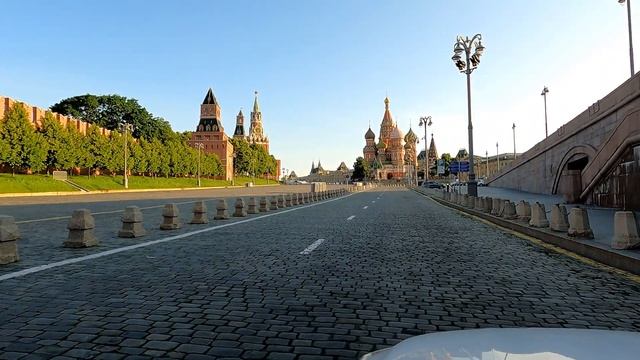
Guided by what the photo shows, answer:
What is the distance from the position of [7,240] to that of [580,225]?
11.6 meters

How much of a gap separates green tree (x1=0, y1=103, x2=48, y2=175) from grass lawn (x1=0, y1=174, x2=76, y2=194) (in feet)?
7.90

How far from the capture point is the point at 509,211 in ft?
55.2

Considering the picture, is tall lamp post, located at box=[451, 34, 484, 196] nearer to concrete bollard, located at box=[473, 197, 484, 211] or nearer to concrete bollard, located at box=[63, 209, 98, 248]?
concrete bollard, located at box=[473, 197, 484, 211]

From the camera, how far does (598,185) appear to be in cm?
2170

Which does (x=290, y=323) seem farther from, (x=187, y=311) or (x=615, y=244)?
(x=615, y=244)

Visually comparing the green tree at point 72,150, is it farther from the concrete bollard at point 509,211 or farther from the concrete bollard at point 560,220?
the concrete bollard at point 560,220

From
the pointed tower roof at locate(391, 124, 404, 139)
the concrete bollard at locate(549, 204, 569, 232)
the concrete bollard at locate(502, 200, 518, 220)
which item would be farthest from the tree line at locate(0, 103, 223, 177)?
the pointed tower roof at locate(391, 124, 404, 139)

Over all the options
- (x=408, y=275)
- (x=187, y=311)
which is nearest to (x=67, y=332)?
(x=187, y=311)

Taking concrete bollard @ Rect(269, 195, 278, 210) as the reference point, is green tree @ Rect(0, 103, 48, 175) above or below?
above

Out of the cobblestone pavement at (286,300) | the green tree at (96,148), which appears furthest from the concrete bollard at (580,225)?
the green tree at (96,148)

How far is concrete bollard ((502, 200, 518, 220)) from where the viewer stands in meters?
16.5

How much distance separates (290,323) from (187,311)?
4.10ft

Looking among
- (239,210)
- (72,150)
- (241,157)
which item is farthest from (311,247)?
(241,157)

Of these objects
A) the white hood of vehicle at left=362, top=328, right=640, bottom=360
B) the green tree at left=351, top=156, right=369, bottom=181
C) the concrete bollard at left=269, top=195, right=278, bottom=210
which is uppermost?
the green tree at left=351, top=156, right=369, bottom=181
